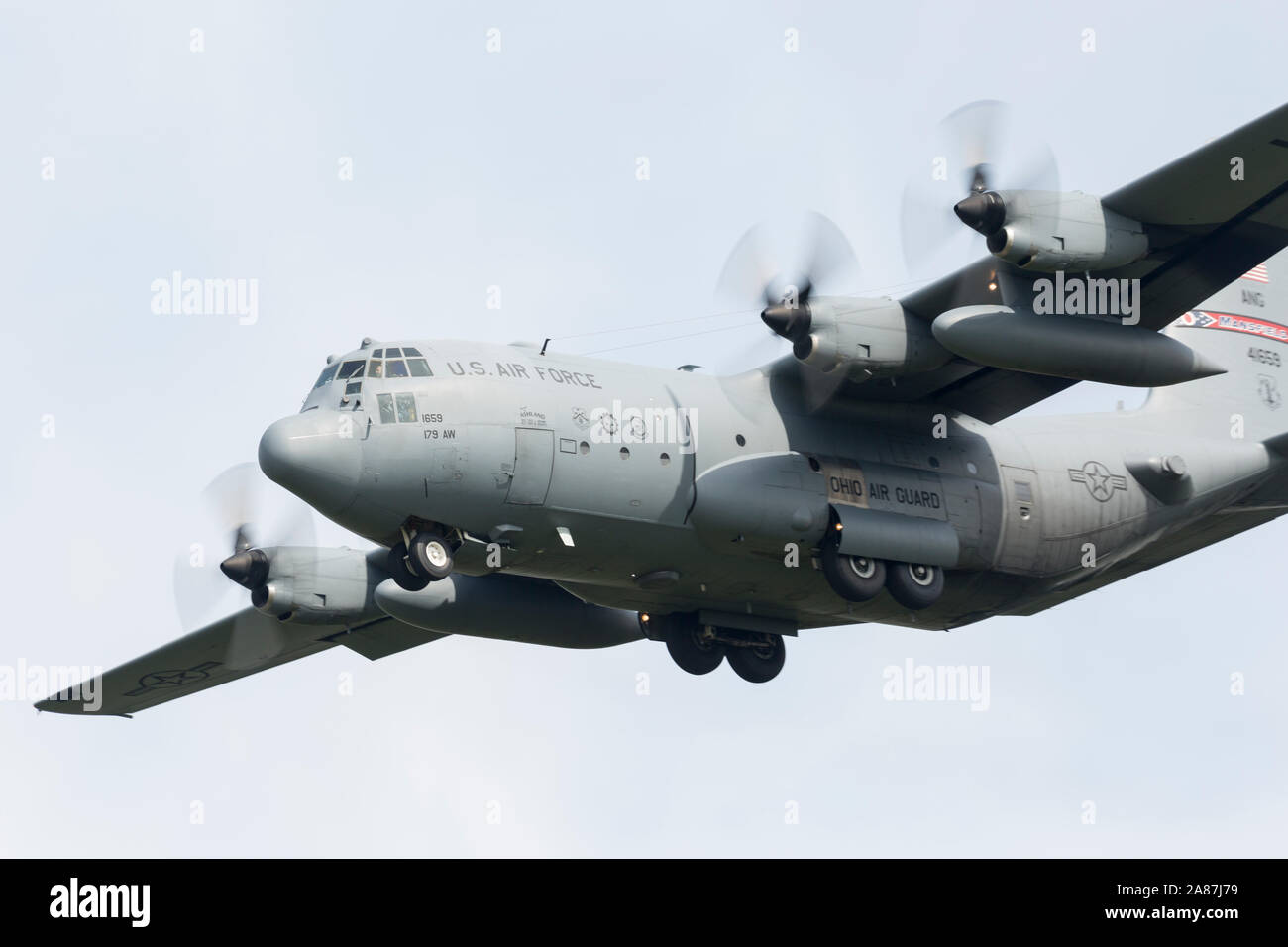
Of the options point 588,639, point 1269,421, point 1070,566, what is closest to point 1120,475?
point 1070,566

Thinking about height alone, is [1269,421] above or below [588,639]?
above

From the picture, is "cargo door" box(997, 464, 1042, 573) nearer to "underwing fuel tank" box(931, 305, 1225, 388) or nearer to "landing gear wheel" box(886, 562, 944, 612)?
"landing gear wheel" box(886, 562, 944, 612)

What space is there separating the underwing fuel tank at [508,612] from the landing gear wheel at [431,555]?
8.12ft

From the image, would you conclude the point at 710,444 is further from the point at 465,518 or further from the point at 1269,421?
the point at 1269,421

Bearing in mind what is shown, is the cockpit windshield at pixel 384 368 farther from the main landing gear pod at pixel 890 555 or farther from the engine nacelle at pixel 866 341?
the main landing gear pod at pixel 890 555

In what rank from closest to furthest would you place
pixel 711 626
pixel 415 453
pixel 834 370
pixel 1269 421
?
pixel 415 453 → pixel 834 370 → pixel 711 626 → pixel 1269 421

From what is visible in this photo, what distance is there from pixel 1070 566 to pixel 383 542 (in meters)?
9.00

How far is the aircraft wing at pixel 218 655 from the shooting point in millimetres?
27469

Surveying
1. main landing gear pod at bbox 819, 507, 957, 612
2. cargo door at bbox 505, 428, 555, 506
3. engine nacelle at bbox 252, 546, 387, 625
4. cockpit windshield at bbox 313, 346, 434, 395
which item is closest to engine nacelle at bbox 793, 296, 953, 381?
main landing gear pod at bbox 819, 507, 957, 612

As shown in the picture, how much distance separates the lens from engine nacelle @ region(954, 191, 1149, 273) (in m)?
21.4

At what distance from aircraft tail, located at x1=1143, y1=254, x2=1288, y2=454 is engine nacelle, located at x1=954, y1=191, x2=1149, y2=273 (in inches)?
194

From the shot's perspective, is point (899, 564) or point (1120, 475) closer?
point (899, 564)

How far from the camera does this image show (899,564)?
23297 millimetres

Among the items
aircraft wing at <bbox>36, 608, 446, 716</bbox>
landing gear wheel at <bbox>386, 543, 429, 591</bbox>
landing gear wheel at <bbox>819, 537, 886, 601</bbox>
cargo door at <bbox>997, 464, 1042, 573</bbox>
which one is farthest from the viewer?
aircraft wing at <bbox>36, 608, 446, 716</bbox>
